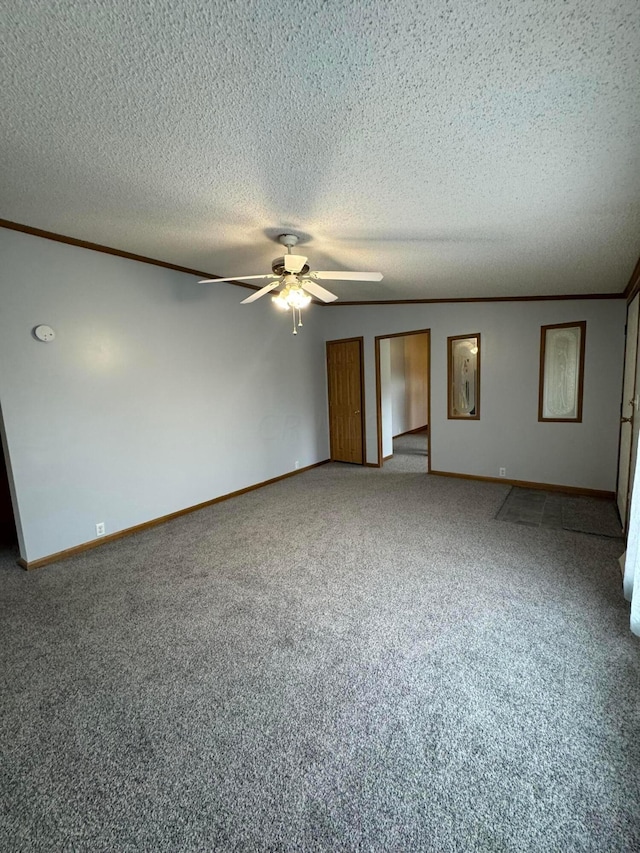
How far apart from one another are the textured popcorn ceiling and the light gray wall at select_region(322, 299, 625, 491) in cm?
176

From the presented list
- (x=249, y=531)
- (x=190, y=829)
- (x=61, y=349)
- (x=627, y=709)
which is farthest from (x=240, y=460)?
(x=627, y=709)

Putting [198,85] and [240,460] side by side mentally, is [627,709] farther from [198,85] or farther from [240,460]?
[240,460]

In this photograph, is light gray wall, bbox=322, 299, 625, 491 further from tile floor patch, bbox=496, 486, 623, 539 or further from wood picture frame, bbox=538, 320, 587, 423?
tile floor patch, bbox=496, 486, 623, 539

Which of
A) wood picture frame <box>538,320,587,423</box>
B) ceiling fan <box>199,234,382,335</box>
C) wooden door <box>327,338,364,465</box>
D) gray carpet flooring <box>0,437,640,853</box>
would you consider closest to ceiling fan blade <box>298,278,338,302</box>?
ceiling fan <box>199,234,382,335</box>

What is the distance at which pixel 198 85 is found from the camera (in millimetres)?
1310

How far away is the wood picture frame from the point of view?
14.1 ft

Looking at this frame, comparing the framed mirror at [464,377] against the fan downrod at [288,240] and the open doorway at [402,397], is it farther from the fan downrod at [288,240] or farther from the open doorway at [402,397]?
the fan downrod at [288,240]

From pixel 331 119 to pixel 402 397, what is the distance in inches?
277

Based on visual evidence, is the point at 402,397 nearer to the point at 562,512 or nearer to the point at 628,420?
the point at 562,512

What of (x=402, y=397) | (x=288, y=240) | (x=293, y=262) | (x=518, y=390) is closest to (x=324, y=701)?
(x=293, y=262)

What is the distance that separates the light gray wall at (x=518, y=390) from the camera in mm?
4156

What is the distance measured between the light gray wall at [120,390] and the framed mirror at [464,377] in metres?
2.55

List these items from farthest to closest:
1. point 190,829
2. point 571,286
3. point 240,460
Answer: point 240,460 < point 571,286 < point 190,829

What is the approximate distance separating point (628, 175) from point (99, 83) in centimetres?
229
